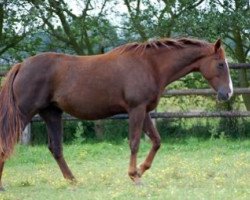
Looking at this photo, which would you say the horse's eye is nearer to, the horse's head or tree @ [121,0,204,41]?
the horse's head

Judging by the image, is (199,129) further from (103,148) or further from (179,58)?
(179,58)

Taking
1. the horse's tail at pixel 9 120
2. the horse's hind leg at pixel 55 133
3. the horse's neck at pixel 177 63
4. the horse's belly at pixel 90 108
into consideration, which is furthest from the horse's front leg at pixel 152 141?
the horse's tail at pixel 9 120

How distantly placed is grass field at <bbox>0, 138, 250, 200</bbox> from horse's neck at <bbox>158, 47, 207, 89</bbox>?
51.4 inches

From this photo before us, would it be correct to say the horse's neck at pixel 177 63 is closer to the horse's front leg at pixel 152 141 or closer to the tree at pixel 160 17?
the horse's front leg at pixel 152 141

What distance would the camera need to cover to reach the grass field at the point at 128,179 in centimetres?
A: 710

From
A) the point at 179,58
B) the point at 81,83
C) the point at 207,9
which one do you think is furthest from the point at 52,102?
the point at 207,9

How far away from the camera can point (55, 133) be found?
8539mm

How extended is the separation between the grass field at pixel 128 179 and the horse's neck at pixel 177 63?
131 centimetres

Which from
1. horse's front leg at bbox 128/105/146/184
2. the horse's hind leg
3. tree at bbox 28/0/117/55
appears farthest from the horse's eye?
tree at bbox 28/0/117/55

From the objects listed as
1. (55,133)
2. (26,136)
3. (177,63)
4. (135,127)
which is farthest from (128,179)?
(26,136)

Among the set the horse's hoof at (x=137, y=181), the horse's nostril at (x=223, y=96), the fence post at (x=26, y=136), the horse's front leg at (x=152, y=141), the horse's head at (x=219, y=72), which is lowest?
the fence post at (x=26, y=136)

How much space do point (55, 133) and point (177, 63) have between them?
1875 mm

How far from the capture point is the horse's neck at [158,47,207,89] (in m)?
8.18

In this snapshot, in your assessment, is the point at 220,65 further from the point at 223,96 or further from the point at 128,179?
the point at 128,179
